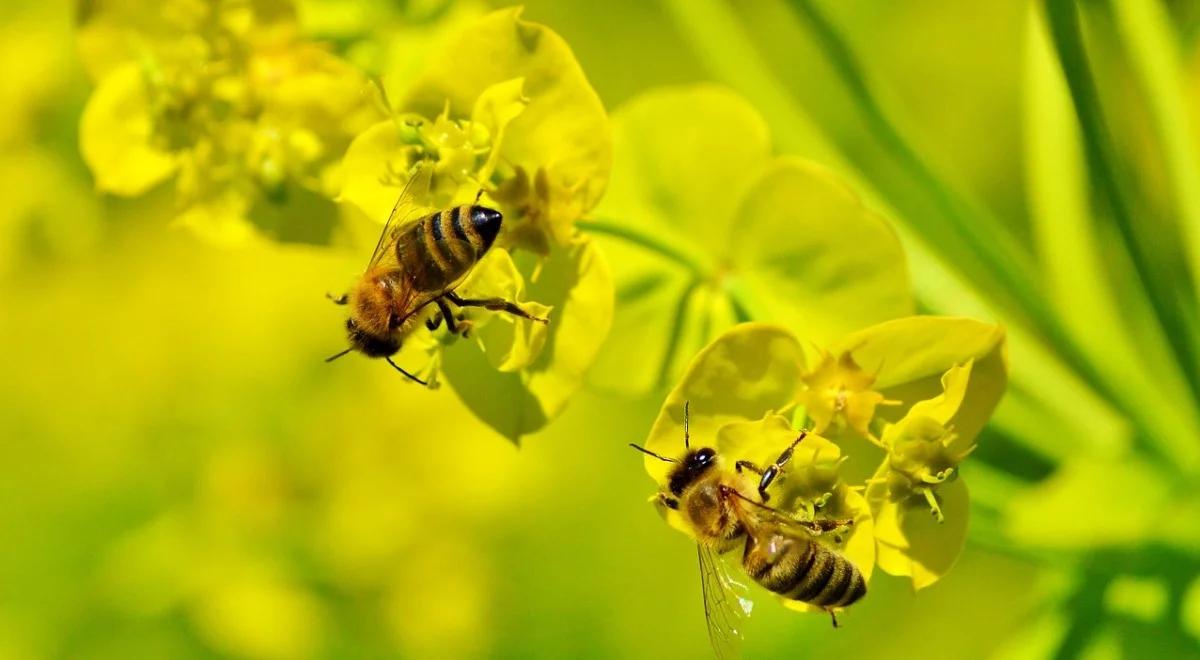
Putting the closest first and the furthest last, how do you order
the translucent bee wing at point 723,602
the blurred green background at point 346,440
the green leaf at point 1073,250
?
1. the translucent bee wing at point 723,602
2. the green leaf at point 1073,250
3. the blurred green background at point 346,440

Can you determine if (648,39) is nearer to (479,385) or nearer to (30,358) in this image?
(30,358)

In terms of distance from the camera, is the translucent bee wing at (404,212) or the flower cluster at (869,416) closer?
the flower cluster at (869,416)

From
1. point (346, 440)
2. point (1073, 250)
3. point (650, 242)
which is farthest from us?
point (346, 440)

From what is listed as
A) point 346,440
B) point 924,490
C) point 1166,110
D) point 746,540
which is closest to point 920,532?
point 924,490

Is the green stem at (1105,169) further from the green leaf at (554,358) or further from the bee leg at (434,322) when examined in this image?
the bee leg at (434,322)

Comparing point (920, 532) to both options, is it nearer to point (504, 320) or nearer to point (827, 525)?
point (827, 525)

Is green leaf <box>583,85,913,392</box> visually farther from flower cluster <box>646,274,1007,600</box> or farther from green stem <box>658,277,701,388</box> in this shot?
flower cluster <box>646,274,1007,600</box>

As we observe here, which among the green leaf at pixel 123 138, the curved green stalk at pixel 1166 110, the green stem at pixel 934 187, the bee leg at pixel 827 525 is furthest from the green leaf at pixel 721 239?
Result: the green leaf at pixel 123 138
